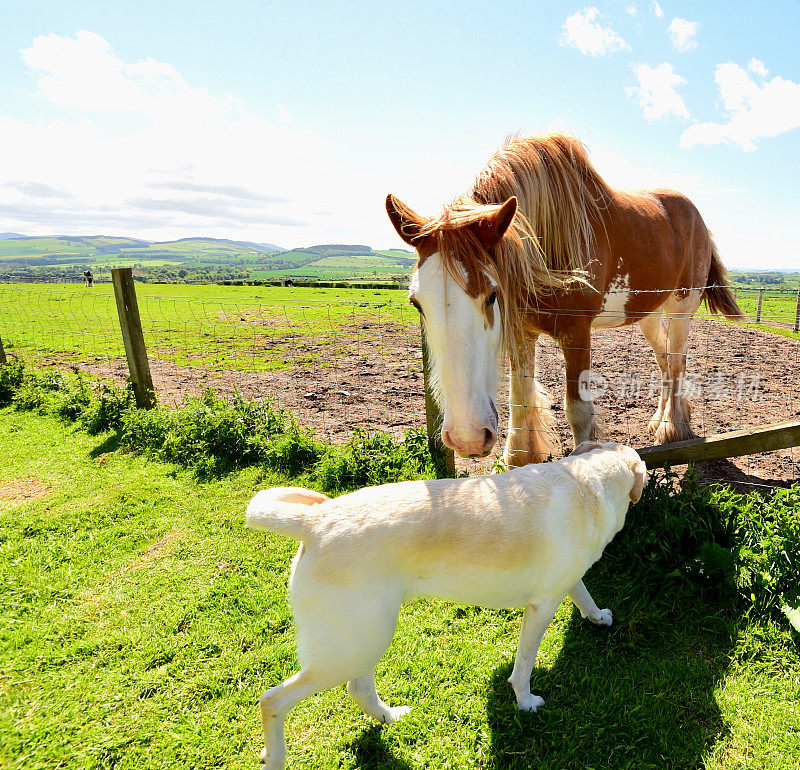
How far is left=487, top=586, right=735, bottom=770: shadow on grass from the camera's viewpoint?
2230mm

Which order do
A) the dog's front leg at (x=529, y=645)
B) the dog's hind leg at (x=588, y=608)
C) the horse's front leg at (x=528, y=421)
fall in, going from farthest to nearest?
the horse's front leg at (x=528, y=421) < the dog's hind leg at (x=588, y=608) < the dog's front leg at (x=529, y=645)

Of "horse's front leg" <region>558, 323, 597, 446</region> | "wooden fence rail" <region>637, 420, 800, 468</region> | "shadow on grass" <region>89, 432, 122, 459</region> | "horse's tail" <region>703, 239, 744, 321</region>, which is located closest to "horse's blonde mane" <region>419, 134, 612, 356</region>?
"horse's front leg" <region>558, 323, 597, 446</region>

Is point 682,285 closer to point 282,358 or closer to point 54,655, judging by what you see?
point 54,655

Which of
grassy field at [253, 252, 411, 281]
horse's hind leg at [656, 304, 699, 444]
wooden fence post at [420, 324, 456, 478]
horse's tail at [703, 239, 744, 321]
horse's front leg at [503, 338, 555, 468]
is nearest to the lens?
horse's front leg at [503, 338, 555, 468]

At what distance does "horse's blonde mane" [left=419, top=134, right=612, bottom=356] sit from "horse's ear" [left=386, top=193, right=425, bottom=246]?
13 cm

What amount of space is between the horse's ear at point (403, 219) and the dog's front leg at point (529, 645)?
7.01ft

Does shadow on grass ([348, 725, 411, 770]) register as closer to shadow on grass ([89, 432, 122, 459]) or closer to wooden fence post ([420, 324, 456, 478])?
wooden fence post ([420, 324, 456, 478])

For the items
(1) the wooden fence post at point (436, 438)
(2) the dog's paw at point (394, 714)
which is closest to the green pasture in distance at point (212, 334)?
(1) the wooden fence post at point (436, 438)

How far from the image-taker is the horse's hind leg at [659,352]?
557 centimetres

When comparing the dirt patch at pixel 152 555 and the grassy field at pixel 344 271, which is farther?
the grassy field at pixel 344 271

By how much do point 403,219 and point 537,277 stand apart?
97cm

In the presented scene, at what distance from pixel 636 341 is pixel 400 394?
797 centimetres

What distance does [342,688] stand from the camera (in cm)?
263

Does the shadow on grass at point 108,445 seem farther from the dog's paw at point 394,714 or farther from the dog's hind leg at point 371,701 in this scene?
→ the dog's paw at point 394,714
